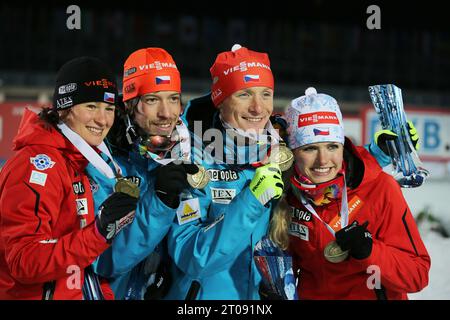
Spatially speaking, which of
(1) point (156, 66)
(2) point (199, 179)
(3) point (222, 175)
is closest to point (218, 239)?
(2) point (199, 179)

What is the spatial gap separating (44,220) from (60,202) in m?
0.14

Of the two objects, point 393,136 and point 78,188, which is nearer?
point 78,188

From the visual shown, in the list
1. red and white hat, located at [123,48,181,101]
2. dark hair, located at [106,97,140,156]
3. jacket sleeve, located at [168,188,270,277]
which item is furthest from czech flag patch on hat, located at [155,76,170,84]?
jacket sleeve, located at [168,188,270,277]

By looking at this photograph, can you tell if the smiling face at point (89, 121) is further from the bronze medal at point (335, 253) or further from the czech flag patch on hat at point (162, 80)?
the bronze medal at point (335, 253)

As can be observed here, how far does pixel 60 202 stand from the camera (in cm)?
326

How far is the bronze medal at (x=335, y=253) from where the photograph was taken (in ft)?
11.4

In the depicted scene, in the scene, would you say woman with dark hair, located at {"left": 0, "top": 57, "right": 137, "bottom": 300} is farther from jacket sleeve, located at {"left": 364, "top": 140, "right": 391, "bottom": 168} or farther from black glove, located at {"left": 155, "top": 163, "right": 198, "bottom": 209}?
jacket sleeve, located at {"left": 364, "top": 140, "right": 391, "bottom": 168}


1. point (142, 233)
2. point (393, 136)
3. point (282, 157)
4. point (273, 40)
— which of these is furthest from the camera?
point (273, 40)

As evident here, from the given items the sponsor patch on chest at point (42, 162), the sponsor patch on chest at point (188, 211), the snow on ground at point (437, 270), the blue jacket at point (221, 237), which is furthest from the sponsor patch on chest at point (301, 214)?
the snow on ground at point (437, 270)

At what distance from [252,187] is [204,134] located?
62 centimetres

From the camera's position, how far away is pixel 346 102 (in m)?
10.0

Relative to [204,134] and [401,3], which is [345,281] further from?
[401,3]

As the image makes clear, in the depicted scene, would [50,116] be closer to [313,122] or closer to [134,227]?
[134,227]

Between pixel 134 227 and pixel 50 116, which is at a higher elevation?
pixel 50 116
